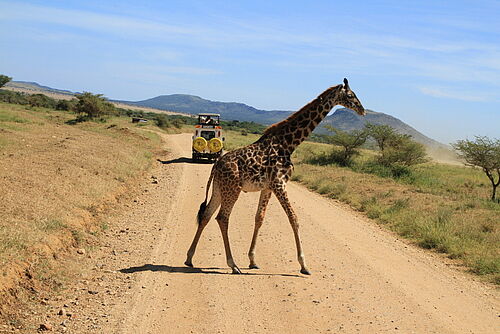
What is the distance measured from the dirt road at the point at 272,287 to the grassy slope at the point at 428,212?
0.59 meters

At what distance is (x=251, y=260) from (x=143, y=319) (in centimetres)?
277

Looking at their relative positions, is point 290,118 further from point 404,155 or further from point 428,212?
point 404,155

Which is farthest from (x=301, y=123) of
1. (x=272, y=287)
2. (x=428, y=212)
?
(x=428, y=212)

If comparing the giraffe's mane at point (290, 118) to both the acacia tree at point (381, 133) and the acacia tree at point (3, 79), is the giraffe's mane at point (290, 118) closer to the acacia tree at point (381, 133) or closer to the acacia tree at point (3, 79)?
the acacia tree at point (381, 133)

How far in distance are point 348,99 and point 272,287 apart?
157 inches

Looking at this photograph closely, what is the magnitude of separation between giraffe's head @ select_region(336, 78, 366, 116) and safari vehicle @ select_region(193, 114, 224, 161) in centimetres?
1620

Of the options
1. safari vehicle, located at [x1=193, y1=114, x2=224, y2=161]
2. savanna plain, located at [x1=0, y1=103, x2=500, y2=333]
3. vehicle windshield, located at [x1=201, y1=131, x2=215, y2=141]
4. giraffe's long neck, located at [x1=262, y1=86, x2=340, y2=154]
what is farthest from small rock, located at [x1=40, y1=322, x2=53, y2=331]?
vehicle windshield, located at [x1=201, y1=131, x2=215, y2=141]

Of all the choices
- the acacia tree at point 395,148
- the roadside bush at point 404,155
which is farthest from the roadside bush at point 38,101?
the roadside bush at point 404,155

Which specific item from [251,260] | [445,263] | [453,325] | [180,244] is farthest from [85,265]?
[445,263]

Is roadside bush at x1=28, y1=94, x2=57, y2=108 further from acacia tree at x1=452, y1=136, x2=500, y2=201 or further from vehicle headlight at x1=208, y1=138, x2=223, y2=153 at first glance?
acacia tree at x1=452, y1=136, x2=500, y2=201

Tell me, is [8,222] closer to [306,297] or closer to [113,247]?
[113,247]

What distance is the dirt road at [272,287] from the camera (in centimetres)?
620

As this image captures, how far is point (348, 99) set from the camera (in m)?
9.48

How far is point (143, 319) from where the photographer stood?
20.1 feet
